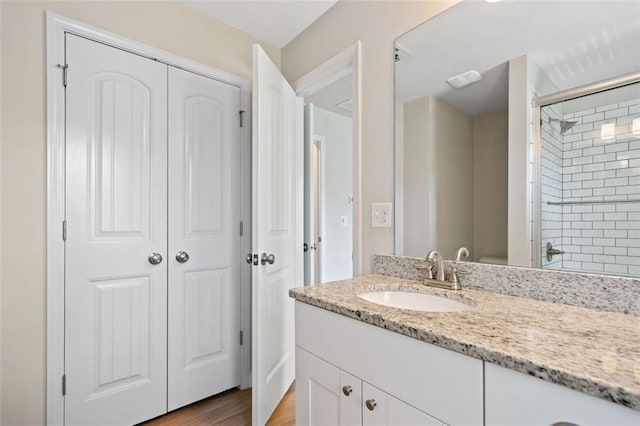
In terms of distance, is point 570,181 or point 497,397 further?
point 570,181

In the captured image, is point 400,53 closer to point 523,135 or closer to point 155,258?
point 523,135

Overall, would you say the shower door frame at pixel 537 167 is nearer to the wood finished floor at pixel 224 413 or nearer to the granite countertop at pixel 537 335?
the granite countertop at pixel 537 335

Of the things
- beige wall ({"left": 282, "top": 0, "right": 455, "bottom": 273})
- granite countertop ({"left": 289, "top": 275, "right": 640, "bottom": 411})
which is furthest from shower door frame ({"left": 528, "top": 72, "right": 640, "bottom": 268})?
beige wall ({"left": 282, "top": 0, "right": 455, "bottom": 273})

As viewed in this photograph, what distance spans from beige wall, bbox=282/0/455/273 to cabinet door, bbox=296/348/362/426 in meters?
0.62

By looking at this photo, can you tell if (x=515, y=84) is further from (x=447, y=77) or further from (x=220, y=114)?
(x=220, y=114)

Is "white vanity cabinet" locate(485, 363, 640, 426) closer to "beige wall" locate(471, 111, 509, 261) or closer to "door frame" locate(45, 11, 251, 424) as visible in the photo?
"beige wall" locate(471, 111, 509, 261)

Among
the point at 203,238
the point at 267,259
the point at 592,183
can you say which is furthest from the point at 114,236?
the point at 592,183

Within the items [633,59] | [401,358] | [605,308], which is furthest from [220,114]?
[605,308]

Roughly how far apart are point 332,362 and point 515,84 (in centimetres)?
114

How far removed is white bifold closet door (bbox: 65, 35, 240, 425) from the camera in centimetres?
146

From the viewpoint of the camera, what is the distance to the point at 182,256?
5.74 feet

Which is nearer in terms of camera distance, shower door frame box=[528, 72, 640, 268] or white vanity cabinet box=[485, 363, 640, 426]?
white vanity cabinet box=[485, 363, 640, 426]

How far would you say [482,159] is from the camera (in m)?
1.16

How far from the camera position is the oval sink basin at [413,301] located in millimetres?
1094
